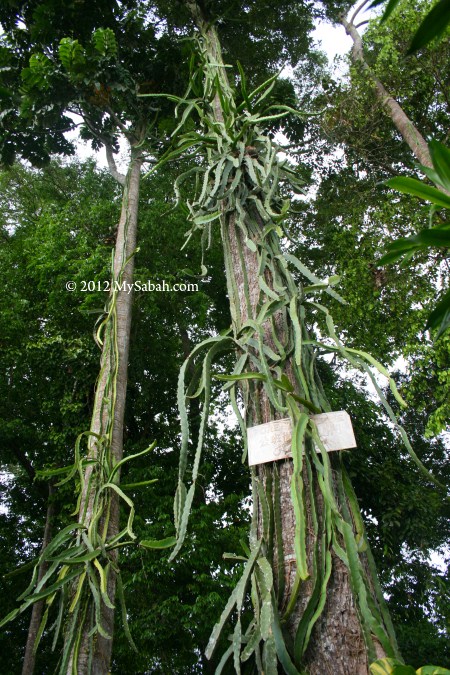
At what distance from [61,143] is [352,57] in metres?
3.29

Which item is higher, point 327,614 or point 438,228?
point 438,228

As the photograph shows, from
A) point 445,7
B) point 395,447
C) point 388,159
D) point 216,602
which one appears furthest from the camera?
point 395,447

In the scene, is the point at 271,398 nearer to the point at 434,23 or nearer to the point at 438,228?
A: the point at 438,228

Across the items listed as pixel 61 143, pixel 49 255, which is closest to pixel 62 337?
pixel 49 255

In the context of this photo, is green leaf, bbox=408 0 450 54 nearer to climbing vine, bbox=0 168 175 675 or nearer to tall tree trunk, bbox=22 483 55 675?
climbing vine, bbox=0 168 175 675

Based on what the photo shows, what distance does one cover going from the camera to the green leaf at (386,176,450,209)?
420 mm

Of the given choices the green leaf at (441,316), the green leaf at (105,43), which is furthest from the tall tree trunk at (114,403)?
the green leaf at (441,316)

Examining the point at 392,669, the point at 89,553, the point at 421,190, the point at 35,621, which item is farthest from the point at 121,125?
the point at 35,621

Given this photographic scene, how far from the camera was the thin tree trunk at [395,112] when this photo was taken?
315 centimetres

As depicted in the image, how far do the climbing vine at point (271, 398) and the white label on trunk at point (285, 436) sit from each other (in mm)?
19

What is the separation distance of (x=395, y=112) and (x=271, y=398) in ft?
12.1

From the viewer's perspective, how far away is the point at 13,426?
461 centimetres

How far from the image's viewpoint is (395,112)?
374cm

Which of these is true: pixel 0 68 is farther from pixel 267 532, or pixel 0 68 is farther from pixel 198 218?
pixel 267 532
